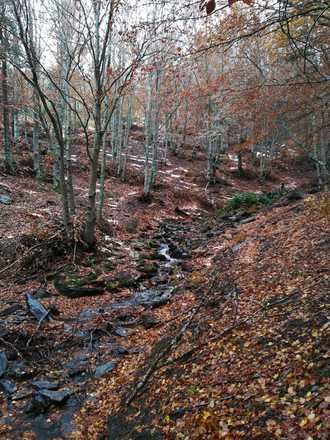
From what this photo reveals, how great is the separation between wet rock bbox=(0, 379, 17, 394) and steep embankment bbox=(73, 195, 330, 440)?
3.45ft

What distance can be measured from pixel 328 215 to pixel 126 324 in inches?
205

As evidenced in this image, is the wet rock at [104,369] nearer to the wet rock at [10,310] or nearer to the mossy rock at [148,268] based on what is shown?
the wet rock at [10,310]

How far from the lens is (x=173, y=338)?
4688 millimetres

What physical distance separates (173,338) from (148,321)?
3.60ft

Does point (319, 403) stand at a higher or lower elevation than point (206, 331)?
higher

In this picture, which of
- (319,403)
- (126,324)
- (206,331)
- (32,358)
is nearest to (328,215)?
(206,331)

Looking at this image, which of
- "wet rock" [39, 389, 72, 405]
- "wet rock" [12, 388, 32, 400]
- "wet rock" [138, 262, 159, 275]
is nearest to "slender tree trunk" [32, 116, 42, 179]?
"wet rock" [138, 262, 159, 275]

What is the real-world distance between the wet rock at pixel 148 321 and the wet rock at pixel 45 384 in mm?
1784

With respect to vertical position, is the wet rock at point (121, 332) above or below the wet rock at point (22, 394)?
above

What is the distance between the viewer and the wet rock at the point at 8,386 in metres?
4.16

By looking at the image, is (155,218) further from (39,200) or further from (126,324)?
(126,324)

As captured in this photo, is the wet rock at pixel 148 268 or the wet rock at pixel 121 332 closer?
the wet rock at pixel 121 332

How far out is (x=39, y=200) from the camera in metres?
12.4

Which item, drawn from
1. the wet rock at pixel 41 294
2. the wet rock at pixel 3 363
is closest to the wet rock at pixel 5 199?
the wet rock at pixel 41 294
